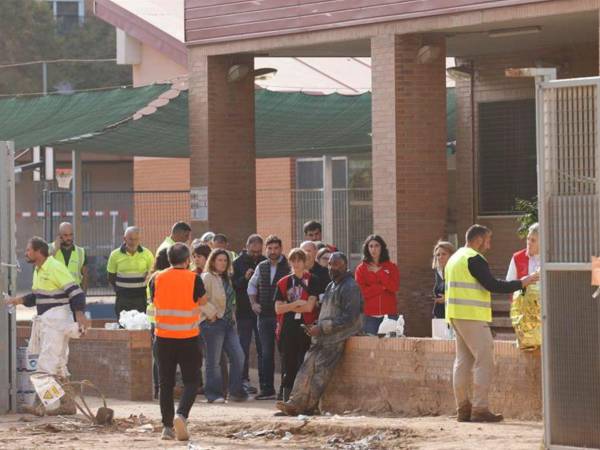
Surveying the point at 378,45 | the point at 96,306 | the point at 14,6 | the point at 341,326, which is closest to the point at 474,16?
the point at 378,45

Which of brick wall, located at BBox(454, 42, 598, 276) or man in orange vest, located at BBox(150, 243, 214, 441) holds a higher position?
brick wall, located at BBox(454, 42, 598, 276)

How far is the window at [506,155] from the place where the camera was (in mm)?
23422

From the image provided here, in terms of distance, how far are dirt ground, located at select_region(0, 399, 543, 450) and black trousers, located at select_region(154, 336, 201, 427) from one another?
327 mm

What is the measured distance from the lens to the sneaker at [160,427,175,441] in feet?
45.7

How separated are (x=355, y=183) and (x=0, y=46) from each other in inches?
1205

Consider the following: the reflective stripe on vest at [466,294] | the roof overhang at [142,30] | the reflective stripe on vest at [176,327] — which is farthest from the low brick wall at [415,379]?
the roof overhang at [142,30]

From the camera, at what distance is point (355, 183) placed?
3469 centimetres

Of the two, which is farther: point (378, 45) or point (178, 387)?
point (378, 45)

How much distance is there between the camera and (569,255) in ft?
37.7

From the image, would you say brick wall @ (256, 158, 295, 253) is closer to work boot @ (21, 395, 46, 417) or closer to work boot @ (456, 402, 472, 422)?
work boot @ (21, 395, 46, 417)

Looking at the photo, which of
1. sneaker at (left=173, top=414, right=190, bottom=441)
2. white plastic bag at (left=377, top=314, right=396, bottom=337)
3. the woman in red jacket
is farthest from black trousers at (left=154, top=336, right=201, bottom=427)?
the woman in red jacket

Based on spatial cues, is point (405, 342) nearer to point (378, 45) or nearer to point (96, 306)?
point (378, 45)

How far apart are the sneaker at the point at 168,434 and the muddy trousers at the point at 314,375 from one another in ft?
6.52

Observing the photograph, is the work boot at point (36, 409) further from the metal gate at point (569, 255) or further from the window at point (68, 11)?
the window at point (68, 11)
